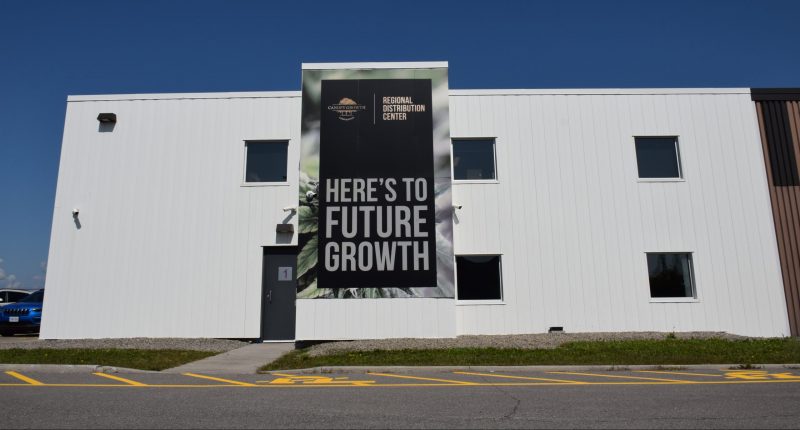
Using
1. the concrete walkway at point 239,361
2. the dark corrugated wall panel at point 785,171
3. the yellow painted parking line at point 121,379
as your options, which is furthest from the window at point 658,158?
the yellow painted parking line at point 121,379

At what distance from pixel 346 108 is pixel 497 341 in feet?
23.4

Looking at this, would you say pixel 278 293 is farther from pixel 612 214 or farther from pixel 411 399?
pixel 612 214

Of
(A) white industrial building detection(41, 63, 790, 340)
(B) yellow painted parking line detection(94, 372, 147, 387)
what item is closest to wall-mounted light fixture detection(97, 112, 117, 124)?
(A) white industrial building detection(41, 63, 790, 340)

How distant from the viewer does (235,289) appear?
15.0m

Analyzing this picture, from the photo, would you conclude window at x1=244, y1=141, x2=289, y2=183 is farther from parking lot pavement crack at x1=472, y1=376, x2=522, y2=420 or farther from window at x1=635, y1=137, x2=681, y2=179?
window at x1=635, y1=137, x2=681, y2=179

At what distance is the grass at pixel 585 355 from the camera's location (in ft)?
32.8

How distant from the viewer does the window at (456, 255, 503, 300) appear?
15.0 metres

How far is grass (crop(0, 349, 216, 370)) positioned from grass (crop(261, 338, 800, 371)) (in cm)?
209

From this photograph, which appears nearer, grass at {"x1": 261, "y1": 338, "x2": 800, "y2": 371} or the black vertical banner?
grass at {"x1": 261, "y1": 338, "x2": 800, "y2": 371}

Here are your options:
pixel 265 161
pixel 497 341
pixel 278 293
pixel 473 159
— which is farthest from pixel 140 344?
pixel 473 159

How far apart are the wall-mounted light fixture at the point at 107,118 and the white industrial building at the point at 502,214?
9cm

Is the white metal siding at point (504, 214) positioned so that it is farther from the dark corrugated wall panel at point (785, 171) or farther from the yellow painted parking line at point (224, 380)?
the yellow painted parking line at point (224, 380)

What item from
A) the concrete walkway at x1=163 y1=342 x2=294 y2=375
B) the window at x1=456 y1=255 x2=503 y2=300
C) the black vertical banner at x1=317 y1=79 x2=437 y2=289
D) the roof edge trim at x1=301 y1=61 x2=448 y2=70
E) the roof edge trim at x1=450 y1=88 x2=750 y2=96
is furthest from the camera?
the roof edge trim at x1=450 y1=88 x2=750 y2=96

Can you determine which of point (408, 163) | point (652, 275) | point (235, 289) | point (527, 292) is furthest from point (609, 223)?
point (235, 289)
